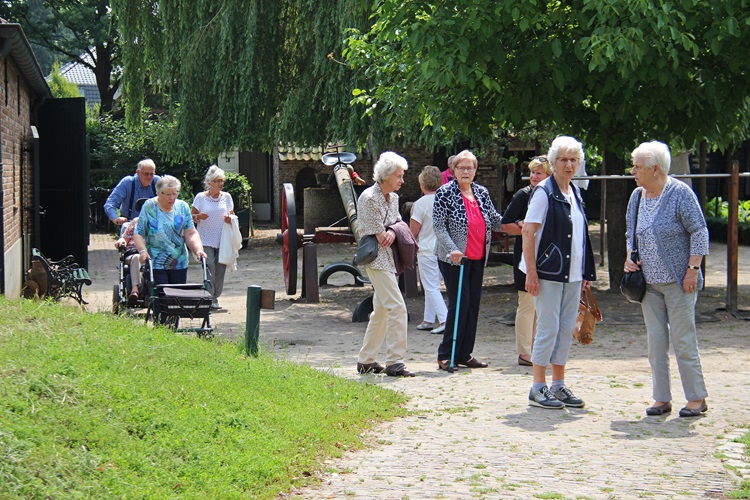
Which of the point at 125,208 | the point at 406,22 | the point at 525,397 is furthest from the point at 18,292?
the point at 525,397

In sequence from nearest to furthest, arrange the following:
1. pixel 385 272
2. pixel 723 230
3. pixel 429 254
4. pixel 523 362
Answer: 1. pixel 385 272
2. pixel 523 362
3. pixel 429 254
4. pixel 723 230

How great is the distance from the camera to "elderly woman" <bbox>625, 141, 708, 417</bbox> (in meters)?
6.70

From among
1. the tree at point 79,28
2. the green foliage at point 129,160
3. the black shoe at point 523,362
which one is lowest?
the black shoe at point 523,362

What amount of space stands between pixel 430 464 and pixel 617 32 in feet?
20.7

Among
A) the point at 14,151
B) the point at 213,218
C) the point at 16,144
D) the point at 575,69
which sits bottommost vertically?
the point at 213,218

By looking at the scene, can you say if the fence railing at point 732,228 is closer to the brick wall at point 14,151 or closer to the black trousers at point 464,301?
the black trousers at point 464,301

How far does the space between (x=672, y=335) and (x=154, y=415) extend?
3478mm

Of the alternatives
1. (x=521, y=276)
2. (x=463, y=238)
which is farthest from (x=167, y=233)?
(x=521, y=276)

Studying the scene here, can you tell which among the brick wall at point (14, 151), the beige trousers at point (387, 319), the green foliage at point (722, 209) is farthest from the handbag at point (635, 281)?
the green foliage at point (722, 209)

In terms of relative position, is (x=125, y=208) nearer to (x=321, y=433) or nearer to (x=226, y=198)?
(x=226, y=198)

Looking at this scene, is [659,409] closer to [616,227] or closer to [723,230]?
[616,227]

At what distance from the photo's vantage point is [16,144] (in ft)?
44.1

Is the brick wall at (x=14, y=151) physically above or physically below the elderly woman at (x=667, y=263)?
above

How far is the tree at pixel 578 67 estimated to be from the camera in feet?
35.4
